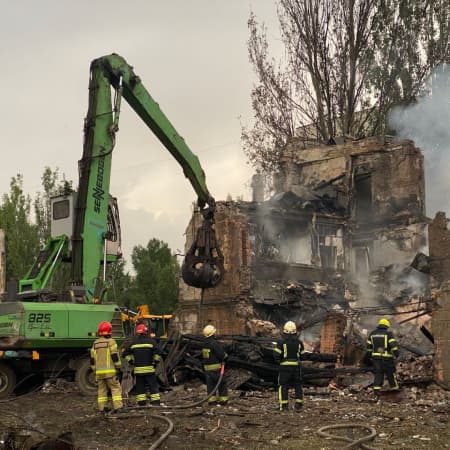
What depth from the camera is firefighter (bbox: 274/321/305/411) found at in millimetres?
11984

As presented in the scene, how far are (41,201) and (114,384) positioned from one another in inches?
901

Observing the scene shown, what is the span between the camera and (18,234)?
1235 inches

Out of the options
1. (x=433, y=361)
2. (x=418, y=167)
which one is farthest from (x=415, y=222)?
(x=433, y=361)

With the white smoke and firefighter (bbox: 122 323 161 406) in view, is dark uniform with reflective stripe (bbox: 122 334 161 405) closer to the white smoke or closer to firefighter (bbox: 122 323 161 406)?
firefighter (bbox: 122 323 161 406)

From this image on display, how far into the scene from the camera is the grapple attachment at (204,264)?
18.0 meters

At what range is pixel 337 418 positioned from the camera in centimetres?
1082

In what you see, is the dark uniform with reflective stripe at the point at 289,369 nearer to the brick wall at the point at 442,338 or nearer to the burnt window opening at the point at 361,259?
the brick wall at the point at 442,338

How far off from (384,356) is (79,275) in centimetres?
595

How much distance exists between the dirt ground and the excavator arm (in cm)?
268

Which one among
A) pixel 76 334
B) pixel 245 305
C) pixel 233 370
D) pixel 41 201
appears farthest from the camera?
pixel 41 201

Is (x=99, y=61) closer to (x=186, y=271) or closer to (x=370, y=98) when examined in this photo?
(x=186, y=271)

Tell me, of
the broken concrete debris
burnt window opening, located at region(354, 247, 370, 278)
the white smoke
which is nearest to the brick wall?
the broken concrete debris

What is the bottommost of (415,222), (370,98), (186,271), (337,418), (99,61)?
(337,418)

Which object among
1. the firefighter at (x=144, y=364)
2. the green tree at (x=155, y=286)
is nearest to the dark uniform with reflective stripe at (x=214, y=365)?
the firefighter at (x=144, y=364)
